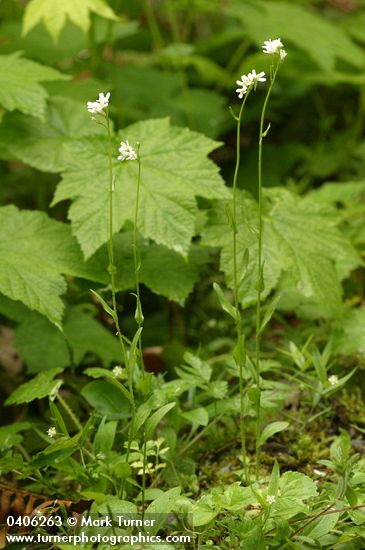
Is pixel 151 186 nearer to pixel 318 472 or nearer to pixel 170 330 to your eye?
pixel 170 330

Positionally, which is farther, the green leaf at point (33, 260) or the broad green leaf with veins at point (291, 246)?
the broad green leaf with veins at point (291, 246)

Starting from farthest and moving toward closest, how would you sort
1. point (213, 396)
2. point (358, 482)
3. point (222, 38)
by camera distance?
point (222, 38), point (213, 396), point (358, 482)

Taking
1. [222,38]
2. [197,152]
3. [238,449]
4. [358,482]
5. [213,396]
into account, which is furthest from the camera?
[222,38]

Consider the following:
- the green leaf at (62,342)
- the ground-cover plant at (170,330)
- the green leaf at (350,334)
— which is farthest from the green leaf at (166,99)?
the green leaf at (350,334)

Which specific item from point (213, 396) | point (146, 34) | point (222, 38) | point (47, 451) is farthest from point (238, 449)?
point (146, 34)

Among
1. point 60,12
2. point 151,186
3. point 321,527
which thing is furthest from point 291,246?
point 60,12

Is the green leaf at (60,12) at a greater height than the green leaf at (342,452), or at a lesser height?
greater

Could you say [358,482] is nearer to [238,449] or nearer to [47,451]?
[238,449]

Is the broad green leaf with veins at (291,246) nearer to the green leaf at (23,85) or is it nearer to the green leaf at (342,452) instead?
the green leaf at (342,452)
